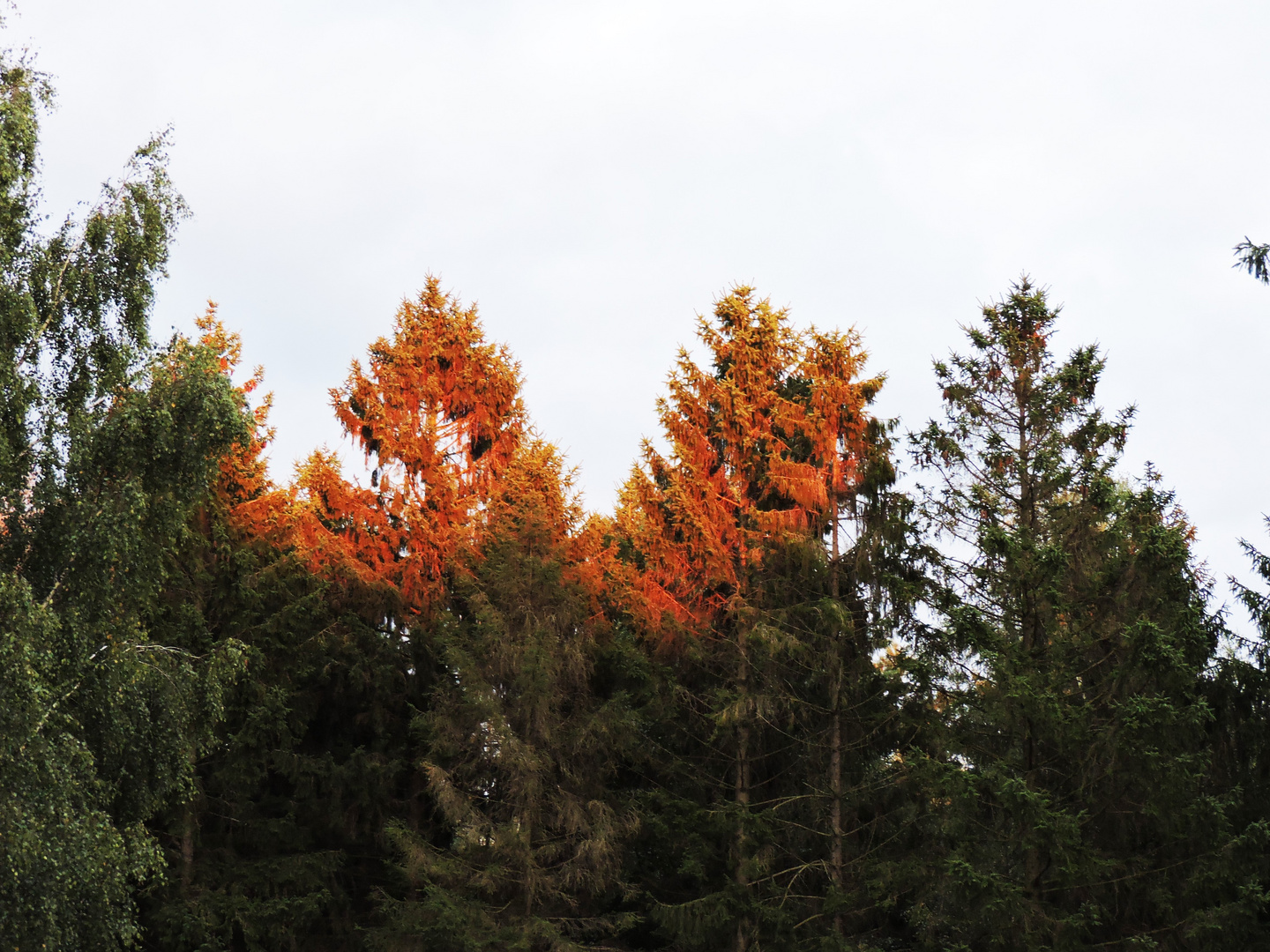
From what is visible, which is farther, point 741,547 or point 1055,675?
point 741,547

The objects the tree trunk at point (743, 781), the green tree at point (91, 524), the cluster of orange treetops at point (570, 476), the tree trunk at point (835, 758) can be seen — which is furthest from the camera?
the cluster of orange treetops at point (570, 476)

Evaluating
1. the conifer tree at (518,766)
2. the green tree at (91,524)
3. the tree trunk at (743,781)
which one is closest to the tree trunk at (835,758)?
the tree trunk at (743,781)

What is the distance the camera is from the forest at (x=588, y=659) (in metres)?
15.5

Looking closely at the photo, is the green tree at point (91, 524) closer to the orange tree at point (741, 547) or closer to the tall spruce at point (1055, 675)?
the orange tree at point (741, 547)

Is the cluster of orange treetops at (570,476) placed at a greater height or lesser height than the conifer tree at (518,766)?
greater

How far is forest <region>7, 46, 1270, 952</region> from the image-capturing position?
15547 millimetres

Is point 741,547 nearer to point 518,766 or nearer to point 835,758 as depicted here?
point 835,758

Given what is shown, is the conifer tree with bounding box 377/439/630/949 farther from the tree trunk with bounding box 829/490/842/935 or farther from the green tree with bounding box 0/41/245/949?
the green tree with bounding box 0/41/245/949

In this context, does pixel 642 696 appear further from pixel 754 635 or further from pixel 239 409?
pixel 239 409

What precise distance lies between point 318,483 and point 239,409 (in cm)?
537

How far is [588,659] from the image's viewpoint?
20.4m

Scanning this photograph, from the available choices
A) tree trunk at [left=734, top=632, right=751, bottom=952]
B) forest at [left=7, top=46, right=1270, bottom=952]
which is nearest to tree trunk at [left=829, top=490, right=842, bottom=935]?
forest at [left=7, top=46, right=1270, bottom=952]

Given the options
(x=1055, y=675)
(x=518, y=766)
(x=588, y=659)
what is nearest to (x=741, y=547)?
(x=588, y=659)

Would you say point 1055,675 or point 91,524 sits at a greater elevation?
point 91,524
